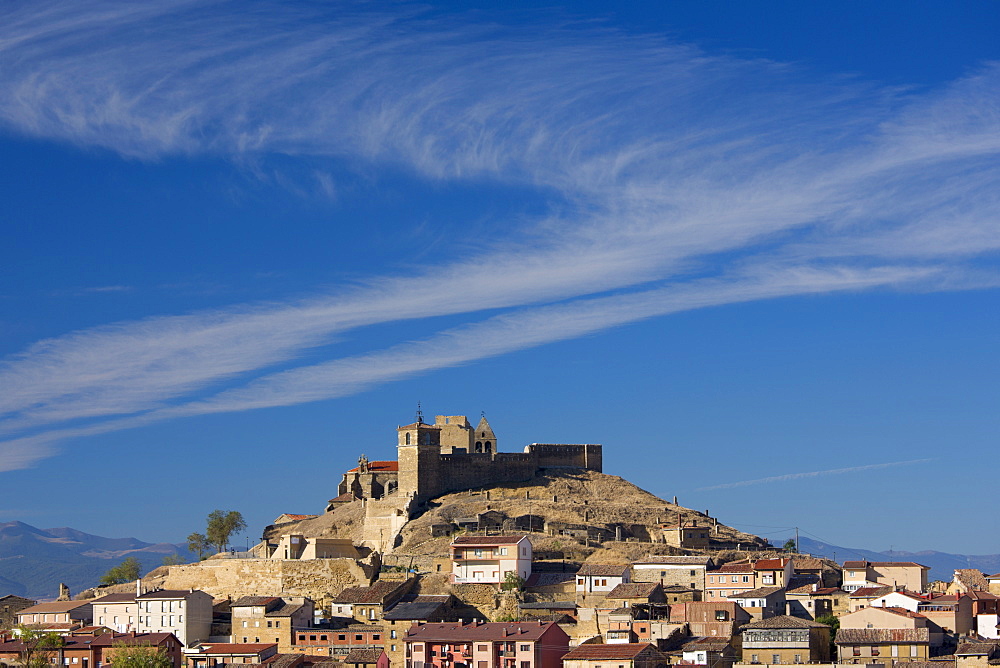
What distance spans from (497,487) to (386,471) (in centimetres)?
1223

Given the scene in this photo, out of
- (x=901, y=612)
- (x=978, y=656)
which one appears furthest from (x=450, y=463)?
(x=978, y=656)

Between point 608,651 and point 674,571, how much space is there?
17703 millimetres

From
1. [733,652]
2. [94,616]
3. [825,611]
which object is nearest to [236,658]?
[94,616]

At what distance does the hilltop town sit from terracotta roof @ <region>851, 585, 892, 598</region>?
0.27 m

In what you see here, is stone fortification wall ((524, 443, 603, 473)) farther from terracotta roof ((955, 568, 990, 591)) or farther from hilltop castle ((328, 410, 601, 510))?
terracotta roof ((955, 568, 990, 591))

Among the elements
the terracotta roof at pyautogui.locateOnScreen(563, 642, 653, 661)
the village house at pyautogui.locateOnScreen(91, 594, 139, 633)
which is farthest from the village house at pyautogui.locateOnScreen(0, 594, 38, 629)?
the terracotta roof at pyautogui.locateOnScreen(563, 642, 653, 661)

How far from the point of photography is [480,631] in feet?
259

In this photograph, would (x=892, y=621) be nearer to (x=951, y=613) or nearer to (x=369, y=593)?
(x=951, y=613)

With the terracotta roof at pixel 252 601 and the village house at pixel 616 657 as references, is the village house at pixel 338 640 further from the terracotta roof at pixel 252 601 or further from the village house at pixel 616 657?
the village house at pixel 616 657

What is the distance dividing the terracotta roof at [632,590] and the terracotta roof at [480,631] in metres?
6.21

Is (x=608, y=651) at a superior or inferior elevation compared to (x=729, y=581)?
inferior

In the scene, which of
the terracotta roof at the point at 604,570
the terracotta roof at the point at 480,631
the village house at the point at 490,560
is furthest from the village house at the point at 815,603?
the village house at the point at 490,560

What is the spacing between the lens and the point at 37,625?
94312mm

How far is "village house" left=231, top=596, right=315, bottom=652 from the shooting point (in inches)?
3322
